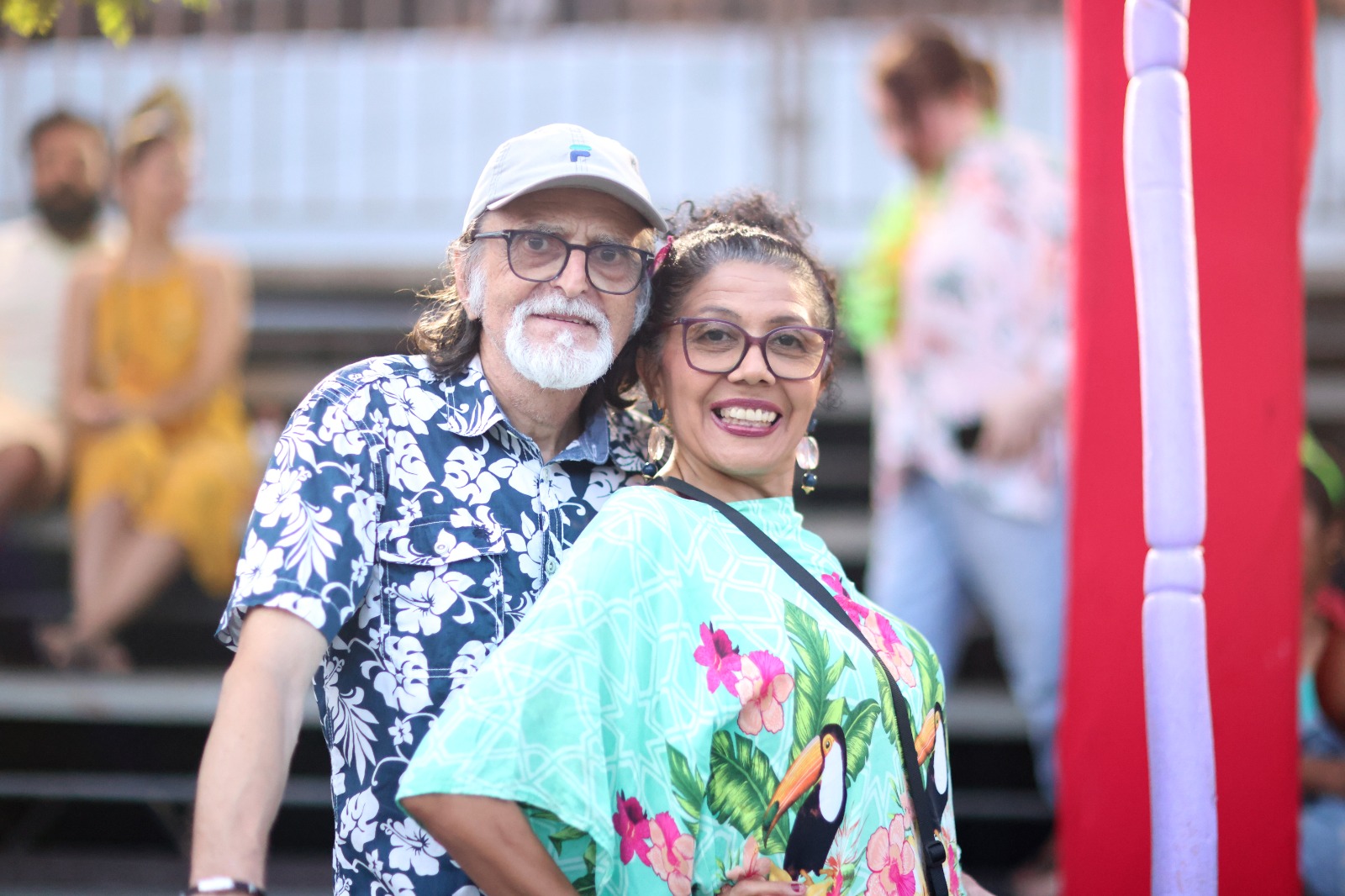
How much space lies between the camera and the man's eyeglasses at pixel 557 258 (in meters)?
1.94

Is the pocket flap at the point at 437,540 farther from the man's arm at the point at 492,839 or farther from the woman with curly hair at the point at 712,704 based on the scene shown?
the man's arm at the point at 492,839

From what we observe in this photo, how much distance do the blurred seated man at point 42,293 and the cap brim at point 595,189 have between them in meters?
3.34

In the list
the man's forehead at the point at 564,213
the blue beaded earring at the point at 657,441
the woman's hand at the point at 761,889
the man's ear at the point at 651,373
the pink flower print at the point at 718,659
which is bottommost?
the woman's hand at the point at 761,889

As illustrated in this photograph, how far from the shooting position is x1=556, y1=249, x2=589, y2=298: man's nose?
1928mm

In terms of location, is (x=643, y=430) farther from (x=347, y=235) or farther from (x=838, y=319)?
(x=347, y=235)

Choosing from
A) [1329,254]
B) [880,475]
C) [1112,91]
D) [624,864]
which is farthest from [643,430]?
[1329,254]

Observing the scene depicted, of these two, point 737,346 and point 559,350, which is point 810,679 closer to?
point 737,346

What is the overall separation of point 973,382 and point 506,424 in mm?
2235

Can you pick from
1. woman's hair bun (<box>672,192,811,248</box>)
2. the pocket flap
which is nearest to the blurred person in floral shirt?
woman's hair bun (<box>672,192,811,248</box>)

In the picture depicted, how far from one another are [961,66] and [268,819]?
10.4 feet

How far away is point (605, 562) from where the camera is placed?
1600 millimetres

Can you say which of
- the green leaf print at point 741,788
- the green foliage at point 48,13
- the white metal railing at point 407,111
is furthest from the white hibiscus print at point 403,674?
the white metal railing at point 407,111

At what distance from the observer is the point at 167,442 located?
4617 mm

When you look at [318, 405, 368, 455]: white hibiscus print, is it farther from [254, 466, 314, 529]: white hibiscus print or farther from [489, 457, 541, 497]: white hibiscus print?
[489, 457, 541, 497]: white hibiscus print
